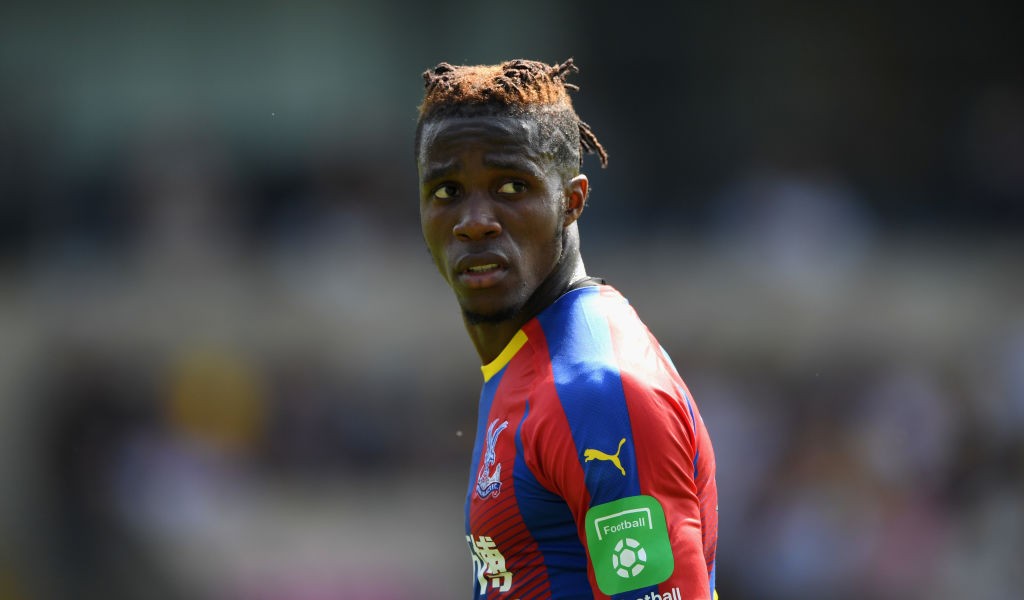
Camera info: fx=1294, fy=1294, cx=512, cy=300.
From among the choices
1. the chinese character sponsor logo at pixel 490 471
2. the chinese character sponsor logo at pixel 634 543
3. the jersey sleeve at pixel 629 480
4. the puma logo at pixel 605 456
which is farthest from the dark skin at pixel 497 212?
the chinese character sponsor logo at pixel 634 543

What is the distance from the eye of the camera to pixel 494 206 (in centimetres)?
342

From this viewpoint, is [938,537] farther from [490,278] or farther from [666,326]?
[490,278]

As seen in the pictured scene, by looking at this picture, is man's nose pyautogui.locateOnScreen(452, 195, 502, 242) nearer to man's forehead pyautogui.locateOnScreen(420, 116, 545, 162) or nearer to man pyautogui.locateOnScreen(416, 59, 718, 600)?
man pyautogui.locateOnScreen(416, 59, 718, 600)

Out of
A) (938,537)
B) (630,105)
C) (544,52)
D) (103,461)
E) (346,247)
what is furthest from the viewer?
(544,52)

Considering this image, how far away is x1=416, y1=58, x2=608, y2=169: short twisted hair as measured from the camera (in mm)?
3416

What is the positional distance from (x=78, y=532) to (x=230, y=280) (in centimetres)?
259

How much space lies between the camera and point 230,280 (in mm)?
11984

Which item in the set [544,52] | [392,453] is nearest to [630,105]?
[544,52]

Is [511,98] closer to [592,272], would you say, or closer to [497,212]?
[497,212]

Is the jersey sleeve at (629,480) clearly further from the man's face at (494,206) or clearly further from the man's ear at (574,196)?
the man's ear at (574,196)

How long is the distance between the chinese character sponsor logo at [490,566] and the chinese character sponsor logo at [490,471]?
0.13 meters

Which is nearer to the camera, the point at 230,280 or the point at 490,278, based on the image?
the point at 490,278

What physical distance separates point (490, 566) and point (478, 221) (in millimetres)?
899

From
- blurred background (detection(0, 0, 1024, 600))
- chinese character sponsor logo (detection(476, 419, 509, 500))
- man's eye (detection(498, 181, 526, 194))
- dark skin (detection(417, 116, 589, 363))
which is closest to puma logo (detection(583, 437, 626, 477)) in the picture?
chinese character sponsor logo (detection(476, 419, 509, 500))
